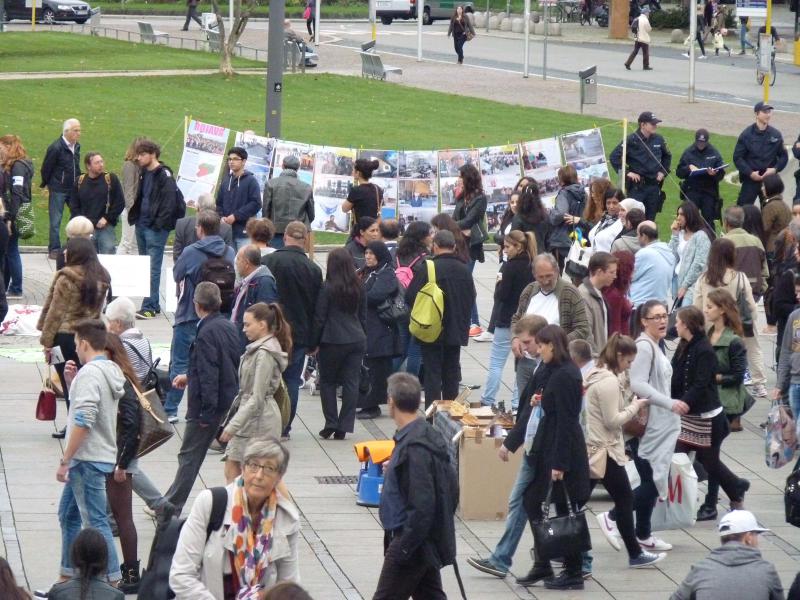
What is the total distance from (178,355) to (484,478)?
363 cm

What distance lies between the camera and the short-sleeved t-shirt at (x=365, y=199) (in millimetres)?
16828

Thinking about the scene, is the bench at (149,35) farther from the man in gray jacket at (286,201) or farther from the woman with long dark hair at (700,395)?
the woman with long dark hair at (700,395)

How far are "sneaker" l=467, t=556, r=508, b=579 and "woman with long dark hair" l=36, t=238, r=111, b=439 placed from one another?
375 centimetres

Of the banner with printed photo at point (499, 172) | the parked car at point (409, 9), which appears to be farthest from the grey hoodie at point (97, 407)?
the parked car at point (409, 9)

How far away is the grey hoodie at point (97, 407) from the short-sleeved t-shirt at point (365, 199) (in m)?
7.79

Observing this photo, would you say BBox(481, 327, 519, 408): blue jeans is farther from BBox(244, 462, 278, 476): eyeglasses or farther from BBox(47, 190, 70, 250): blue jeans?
BBox(47, 190, 70, 250): blue jeans

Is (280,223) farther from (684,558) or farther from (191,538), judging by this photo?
(191,538)

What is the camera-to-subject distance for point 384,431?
13.7 meters

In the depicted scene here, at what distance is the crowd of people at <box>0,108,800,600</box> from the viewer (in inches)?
319

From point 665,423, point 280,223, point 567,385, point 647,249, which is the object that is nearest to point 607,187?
point 647,249

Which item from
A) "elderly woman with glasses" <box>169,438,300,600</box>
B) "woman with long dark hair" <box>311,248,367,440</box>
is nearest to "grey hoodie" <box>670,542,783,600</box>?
"elderly woman with glasses" <box>169,438,300,600</box>

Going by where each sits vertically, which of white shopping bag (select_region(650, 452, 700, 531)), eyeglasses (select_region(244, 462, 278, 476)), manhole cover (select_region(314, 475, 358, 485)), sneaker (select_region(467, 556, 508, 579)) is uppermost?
eyeglasses (select_region(244, 462, 278, 476))

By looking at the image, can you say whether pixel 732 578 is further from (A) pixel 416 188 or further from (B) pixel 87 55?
(B) pixel 87 55

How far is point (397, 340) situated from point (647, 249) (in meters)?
2.50
